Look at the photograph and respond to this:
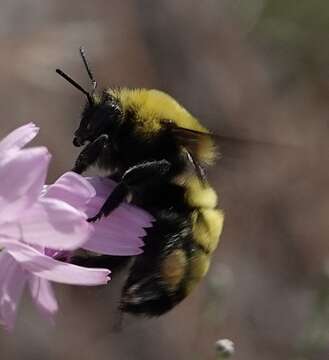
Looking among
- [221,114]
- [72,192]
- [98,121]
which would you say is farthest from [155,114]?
[221,114]

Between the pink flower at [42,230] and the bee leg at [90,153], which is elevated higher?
the bee leg at [90,153]

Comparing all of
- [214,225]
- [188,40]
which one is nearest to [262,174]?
[188,40]

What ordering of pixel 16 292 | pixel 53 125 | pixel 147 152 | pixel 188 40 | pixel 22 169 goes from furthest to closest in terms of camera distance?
1. pixel 188 40
2. pixel 53 125
3. pixel 147 152
4. pixel 16 292
5. pixel 22 169

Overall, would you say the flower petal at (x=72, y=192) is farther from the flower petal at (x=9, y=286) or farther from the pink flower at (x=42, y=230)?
the flower petal at (x=9, y=286)

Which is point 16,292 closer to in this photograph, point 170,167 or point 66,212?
point 66,212

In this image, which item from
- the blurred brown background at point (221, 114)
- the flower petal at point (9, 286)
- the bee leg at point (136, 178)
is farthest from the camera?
the blurred brown background at point (221, 114)

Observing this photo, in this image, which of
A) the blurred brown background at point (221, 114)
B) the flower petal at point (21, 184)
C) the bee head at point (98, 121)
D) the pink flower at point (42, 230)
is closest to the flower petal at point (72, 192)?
the pink flower at point (42, 230)

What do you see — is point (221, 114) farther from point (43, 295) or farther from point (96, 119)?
point (43, 295)
